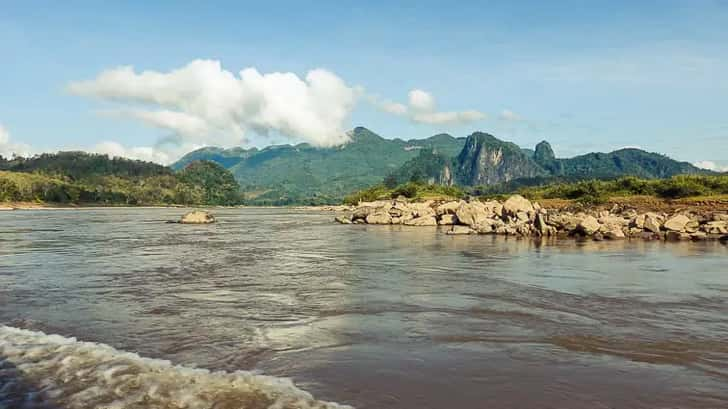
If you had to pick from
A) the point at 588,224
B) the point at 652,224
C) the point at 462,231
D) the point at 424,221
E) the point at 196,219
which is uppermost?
the point at 652,224

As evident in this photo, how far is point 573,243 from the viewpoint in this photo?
27875mm

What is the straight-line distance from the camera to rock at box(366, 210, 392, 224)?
54812 mm

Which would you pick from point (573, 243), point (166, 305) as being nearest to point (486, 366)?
Answer: point (166, 305)

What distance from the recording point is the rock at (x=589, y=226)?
104 ft

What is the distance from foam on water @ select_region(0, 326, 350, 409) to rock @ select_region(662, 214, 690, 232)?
31253 mm

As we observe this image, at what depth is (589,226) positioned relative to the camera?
104 ft

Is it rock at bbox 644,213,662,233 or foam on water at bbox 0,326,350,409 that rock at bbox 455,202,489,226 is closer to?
rock at bbox 644,213,662,233

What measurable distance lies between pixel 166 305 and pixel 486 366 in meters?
7.54

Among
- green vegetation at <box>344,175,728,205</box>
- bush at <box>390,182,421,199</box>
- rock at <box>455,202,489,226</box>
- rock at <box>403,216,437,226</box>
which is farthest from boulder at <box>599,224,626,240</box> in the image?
bush at <box>390,182,421,199</box>

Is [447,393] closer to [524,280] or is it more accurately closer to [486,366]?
[486,366]

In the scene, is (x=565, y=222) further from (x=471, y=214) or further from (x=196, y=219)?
(x=196, y=219)

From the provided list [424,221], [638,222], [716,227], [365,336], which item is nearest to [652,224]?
[638,222]

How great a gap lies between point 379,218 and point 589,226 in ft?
86.1

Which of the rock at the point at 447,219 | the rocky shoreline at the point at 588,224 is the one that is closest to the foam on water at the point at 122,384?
the rocky shoreline at the point at 588,224
